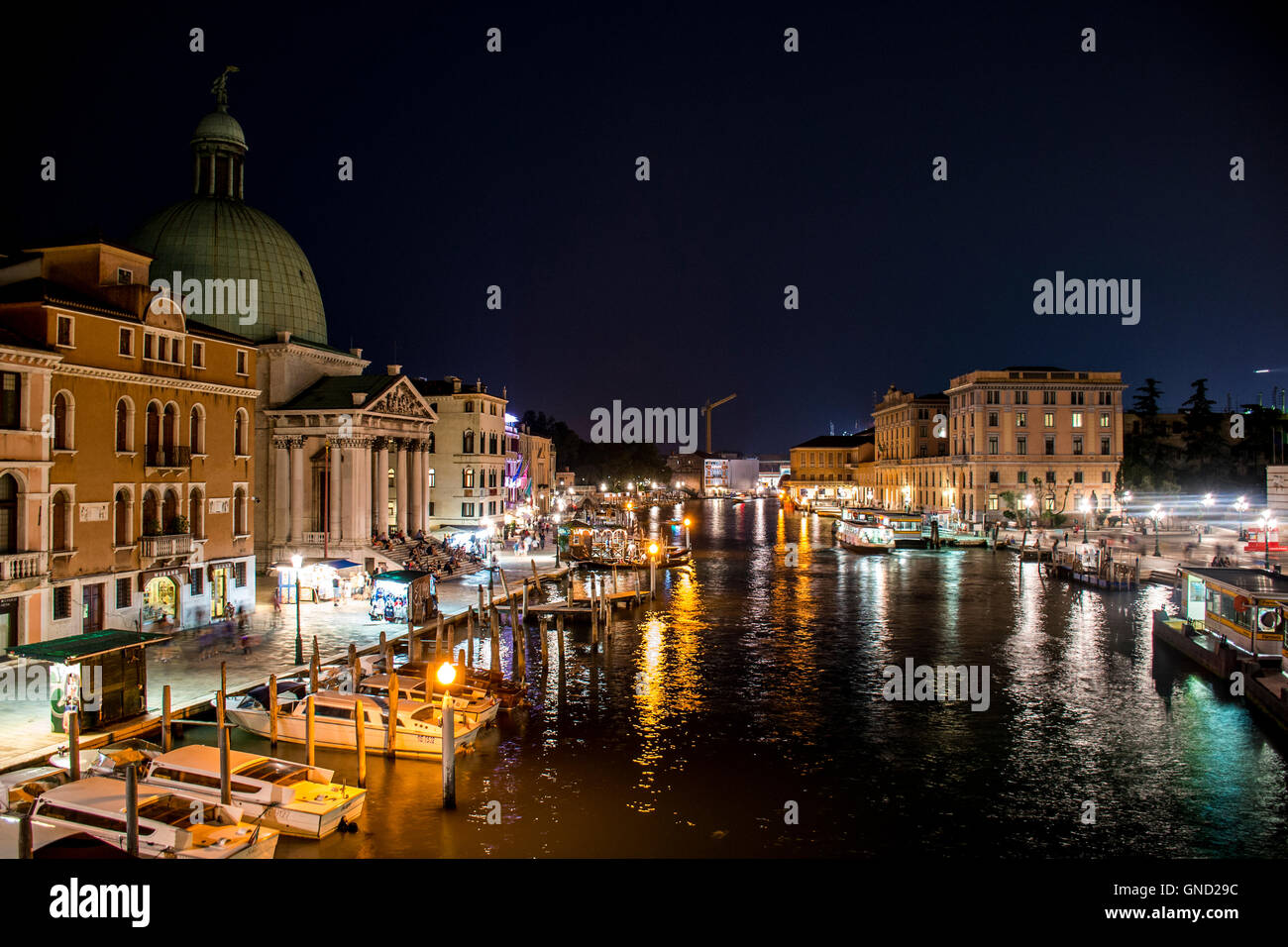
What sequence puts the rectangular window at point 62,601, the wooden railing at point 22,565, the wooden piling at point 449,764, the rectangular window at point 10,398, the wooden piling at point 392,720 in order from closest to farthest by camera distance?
1. the wooden piling at point 449,764
2. the wooden piling at point 392,720
3. the wooden railing at point 22,565
4. the rectangular window at point 10,398
5. the rectangular window at point 62,601

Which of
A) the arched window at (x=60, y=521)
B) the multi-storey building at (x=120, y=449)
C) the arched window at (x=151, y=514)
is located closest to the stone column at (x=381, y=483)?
the multi-storey building at (x=120, y=449)

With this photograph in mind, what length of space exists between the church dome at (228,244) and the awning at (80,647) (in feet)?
103

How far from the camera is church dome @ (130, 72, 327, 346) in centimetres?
4884

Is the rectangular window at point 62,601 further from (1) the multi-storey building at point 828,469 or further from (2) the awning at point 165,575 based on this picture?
(1) the multi-storey building at point 828,469

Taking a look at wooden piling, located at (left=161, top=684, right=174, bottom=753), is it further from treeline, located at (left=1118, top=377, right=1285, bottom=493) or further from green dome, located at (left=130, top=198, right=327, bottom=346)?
treeline, located at (left=1118, top=377, right=1285, bottom=493)

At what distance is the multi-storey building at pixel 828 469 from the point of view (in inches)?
6791

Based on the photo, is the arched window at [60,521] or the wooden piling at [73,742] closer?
the wooden piling at [73,742]

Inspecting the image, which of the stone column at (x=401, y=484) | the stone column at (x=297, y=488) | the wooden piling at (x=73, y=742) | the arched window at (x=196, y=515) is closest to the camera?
the wooden piling at (x=73, y=742)

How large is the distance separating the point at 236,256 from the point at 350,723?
36687mm

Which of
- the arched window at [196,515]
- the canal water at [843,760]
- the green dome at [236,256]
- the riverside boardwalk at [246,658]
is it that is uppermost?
the green dome at [236,256]

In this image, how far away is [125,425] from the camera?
102 feet
